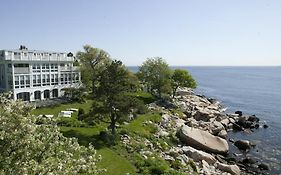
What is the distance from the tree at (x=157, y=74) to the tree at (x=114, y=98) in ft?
110

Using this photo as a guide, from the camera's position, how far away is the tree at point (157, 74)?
7344cm

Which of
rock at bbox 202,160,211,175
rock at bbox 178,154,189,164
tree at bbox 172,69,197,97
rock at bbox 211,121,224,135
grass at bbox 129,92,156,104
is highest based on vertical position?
tree at bbox 172,69,197,97

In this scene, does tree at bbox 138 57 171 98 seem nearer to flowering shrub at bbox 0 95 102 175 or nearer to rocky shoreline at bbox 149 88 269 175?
rocky shoreline at bbox 149 88 269 175

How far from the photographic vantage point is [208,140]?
151 ft

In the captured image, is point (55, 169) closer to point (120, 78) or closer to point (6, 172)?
point (6, 172)

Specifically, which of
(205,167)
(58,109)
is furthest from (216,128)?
(58,109)

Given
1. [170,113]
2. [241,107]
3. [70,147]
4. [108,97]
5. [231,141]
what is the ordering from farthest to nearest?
[241,107]
[170,113]
[231,141]
[108,97]
[70,147]

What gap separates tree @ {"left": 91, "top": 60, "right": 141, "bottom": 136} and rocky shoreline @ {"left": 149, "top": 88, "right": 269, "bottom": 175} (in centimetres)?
718

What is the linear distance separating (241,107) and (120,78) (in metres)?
57.7

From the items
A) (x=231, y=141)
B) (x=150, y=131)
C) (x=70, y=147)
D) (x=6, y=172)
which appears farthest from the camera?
(x=231, y=141)

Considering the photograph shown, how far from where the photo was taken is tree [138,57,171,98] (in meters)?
73.4

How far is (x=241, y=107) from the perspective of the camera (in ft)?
289

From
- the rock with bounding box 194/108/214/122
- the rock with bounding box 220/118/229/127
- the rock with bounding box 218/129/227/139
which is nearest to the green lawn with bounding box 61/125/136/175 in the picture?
the rock with bounding box 218/129/227/139

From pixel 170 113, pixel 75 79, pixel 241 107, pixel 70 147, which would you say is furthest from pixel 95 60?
pixel 70 147
